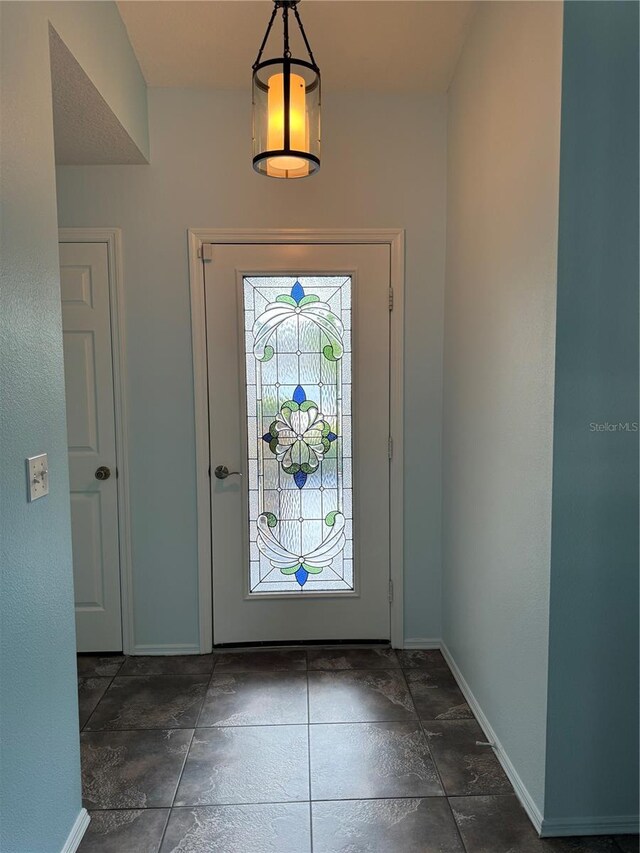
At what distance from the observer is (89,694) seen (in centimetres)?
252

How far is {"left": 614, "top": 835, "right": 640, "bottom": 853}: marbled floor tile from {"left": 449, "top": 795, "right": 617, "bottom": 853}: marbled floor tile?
0.08 feet

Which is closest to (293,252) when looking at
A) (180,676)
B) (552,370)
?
(552,370)

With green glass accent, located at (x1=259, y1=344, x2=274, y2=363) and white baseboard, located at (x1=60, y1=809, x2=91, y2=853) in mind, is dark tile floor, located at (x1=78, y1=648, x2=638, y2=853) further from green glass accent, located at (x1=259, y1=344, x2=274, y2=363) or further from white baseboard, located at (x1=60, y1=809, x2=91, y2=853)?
green glass accent, located at (x1=259, y1=344, x2=274, y2=363)

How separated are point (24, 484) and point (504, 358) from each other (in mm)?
1529

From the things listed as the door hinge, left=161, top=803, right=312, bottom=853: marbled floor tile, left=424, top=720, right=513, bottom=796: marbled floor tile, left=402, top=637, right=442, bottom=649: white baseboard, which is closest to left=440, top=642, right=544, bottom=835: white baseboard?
left=424, top=720, right=513, bottom=796: marbled floor tile

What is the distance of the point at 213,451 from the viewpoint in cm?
282

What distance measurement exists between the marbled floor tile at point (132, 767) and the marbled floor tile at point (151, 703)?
0.20 feet

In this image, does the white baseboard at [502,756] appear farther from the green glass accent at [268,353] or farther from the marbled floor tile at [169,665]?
the green glass accent at [268,353]

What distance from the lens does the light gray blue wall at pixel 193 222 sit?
269cm

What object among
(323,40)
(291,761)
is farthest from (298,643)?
(323,40)

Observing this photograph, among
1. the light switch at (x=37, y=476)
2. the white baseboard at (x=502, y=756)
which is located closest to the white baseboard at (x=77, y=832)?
the light switch at (x=37, y=476)

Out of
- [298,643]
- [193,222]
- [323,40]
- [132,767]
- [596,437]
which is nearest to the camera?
[596,437]

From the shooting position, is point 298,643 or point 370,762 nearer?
point 370,762

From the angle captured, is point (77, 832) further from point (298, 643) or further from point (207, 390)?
point (207, 390)
